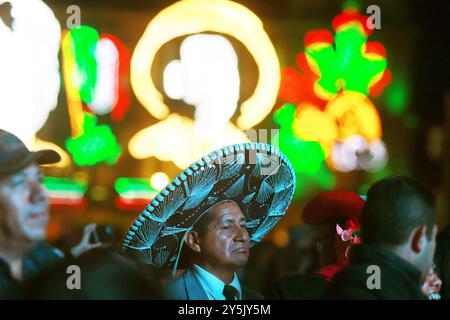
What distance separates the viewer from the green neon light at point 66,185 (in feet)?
50.3

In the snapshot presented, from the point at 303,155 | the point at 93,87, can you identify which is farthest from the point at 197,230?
the point at 303,155

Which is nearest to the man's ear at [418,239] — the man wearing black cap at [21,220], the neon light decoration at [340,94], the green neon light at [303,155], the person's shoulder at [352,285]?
the person's shoulder at [352,285]

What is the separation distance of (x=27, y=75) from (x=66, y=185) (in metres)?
11.5

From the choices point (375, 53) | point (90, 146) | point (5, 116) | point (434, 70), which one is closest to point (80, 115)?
point (90, 146)

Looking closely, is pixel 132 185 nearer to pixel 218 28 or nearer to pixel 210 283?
pixel 218 28

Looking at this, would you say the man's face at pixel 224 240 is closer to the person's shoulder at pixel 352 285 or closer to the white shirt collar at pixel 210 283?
the white shirt collar at pixel 210 283

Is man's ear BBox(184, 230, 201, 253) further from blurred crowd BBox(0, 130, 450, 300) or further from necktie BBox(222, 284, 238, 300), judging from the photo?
necktie BBox(222, 284, 238, 300)

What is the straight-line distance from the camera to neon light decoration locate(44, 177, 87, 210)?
52.2 feet

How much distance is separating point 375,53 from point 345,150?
2400 mm

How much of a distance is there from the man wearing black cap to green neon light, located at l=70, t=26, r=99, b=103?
1222cm

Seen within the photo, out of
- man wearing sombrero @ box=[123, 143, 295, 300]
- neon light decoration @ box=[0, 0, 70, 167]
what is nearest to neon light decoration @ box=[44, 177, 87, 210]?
neon light decoration @ box=[0, 0, 70, 167]

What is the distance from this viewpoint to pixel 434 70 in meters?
20.7

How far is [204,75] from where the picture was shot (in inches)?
542

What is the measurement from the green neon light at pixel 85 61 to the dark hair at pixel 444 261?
11.4 metres
